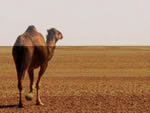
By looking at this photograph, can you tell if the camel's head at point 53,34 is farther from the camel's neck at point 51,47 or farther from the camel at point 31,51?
the camel's neck at point 51,47

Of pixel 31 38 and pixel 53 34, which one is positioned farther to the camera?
pixel 53 34

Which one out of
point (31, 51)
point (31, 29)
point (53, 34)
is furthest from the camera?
point (53, 34)

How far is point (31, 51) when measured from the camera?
37.4 ft

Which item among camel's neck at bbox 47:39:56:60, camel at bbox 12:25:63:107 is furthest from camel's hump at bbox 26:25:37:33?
camel's neck at bbox 47:39:56:60

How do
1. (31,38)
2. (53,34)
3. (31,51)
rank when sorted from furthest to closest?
(53,34)
(31,38)
(31,51)

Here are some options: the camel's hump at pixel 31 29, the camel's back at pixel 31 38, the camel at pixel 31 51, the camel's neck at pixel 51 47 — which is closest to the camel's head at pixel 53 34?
the camel at pixel 31 51

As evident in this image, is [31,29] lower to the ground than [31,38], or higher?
higher

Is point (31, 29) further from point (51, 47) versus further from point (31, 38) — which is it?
point (51, 47)

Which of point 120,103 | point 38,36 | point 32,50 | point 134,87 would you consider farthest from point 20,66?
point 134,87

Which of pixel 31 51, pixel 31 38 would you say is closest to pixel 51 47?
pixel 31 38

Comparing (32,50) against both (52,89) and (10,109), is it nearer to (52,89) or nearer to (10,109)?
(10,109)

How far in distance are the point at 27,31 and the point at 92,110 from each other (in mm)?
3813

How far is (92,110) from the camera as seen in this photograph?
11.7m

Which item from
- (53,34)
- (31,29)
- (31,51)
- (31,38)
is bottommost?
(31,51)
